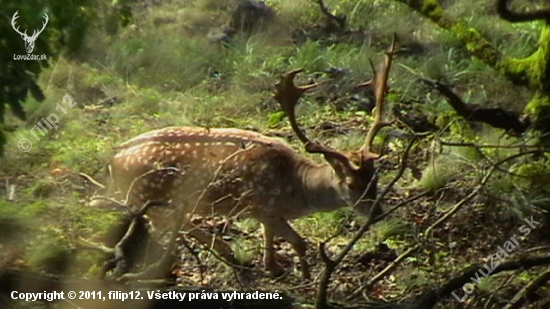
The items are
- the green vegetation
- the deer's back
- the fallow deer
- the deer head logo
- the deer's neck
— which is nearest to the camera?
the deer head logo

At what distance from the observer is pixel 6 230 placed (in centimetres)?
566

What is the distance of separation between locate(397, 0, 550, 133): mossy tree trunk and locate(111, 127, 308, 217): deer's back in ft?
5.11

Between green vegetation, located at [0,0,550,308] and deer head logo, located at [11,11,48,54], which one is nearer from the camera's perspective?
deer head logo, located at [11,11,48,54]

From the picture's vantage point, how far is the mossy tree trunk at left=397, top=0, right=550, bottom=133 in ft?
23.0

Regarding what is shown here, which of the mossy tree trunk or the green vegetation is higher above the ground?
the mossy tree trunk

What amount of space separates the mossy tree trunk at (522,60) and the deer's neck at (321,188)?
4.43ft

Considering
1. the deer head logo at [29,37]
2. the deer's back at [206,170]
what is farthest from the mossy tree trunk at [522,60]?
the deer head logo at [29,37]

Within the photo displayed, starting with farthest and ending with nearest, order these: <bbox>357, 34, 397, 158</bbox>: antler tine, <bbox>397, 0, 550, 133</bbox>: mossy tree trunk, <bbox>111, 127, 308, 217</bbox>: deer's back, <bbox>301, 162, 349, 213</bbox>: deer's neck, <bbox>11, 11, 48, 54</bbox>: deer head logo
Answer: <bbox>301, 162, 349, 213</bbox>: deer's neck → <bbox>111, 127, 308, 217</bbox>: deer's back → <bbox>397, 0, 550, 133</bbox>: mossy tree trunk → <bbox>357, 34, 397, 158</bbox>: antler tine → <bbox>11, 11, 48, 54</bbox>: deer head logo

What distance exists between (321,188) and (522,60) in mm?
1687

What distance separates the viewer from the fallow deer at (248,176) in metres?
7.45

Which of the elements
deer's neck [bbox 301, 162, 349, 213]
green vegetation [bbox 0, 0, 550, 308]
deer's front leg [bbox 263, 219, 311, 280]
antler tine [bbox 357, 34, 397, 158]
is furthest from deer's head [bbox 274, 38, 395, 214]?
deer's front leg [bbox 263, 219, 311, 280]

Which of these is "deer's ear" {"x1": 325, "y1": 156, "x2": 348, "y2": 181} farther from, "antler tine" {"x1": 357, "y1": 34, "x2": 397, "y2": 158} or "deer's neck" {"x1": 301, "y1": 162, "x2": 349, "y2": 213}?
A: "antler tine" {"x1": 357, "y1": 34, "x2": 397, "y2": 158}

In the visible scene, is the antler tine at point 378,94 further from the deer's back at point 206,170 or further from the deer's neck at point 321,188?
the deer's back at point 206,170

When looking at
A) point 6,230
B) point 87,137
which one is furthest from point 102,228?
point 87,137
